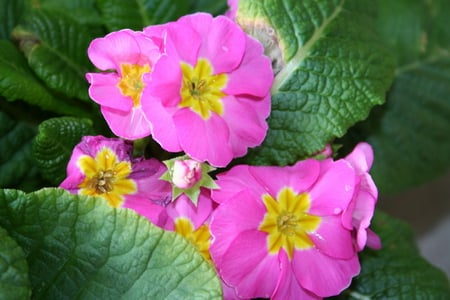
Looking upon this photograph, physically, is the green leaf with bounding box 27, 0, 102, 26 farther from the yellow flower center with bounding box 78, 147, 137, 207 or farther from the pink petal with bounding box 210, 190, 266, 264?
the pink petal with bounding box 210, 190, 266, 264

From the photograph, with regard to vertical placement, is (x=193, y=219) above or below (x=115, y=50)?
below

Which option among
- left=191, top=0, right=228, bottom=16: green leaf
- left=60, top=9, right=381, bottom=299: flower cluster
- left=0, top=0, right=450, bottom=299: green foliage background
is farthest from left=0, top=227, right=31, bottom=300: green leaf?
left=191, top=0, right=228, bottom=16: green leaf

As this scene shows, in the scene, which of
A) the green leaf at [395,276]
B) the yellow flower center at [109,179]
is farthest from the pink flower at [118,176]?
the green leaf at [395,276]

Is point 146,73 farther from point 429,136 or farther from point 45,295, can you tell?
point 429,136

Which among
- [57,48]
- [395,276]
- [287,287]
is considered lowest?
[395,276]

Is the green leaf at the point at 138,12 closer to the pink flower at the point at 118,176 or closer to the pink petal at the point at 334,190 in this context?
the pink flower at the point at 118,176

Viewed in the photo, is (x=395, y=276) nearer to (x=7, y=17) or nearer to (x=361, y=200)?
(x=361, y=200)

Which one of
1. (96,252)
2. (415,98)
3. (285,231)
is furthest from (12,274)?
(415,98)
